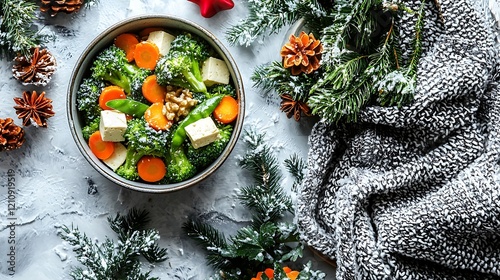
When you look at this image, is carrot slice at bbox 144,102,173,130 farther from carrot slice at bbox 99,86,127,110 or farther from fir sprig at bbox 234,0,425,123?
fir sprig at bbox 234,0,425,123

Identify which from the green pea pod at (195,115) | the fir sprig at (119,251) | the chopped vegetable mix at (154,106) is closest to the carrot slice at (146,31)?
the chopped vegetable mix at (154,106)

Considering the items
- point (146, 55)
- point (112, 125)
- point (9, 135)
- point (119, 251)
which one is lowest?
point (119, 251)

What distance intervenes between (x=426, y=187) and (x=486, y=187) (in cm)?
14

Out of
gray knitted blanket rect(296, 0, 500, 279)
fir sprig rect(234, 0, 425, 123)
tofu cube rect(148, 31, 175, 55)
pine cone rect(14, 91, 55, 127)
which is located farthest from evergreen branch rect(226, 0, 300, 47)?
pine cone rect(14, 91, 55, 127)

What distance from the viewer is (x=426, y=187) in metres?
1.54

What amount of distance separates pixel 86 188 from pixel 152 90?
298 millimetres

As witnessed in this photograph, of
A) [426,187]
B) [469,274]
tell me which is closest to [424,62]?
[426,187]

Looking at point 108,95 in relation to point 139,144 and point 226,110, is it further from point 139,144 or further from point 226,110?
point 226,110

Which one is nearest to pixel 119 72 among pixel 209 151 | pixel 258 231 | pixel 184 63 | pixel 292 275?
pixel 184 63

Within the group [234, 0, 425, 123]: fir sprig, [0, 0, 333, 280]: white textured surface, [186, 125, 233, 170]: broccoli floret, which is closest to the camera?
[234, 0, 425, 123]: fir sprig

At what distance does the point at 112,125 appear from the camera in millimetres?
1520

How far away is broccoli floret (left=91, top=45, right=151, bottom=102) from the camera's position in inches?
60.9

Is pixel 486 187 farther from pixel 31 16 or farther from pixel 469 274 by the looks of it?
pixel 31 16

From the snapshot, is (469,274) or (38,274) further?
(38,274)
